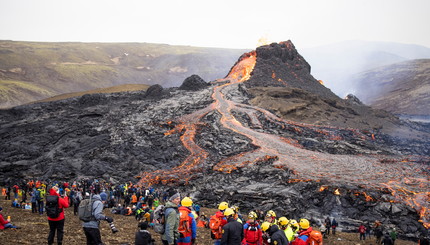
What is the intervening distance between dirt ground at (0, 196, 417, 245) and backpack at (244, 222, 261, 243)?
496cm

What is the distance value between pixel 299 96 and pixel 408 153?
2311cm

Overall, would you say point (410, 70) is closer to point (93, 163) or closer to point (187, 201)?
point (93, 163)

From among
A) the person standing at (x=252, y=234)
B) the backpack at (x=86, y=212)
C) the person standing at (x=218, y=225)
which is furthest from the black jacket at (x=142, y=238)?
the person standing at (x=252, y=234)

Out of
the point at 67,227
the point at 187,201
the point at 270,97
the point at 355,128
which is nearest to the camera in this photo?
the point at 187,201

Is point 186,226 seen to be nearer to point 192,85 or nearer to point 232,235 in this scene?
point 232,235

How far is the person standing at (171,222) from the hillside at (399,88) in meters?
126

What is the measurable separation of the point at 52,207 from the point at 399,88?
16464cm

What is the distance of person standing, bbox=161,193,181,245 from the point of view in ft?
27.8

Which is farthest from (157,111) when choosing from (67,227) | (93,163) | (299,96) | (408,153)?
(67,227)

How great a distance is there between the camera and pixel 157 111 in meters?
55.8

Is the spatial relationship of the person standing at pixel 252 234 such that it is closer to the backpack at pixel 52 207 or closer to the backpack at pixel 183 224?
the backpack at pixel 183 224

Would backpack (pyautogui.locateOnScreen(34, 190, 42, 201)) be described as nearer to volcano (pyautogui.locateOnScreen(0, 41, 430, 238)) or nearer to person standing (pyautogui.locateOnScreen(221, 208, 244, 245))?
person standing (pyautogui.locateOnScreen(221, 208, 244, 245))

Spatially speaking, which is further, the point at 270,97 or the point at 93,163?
the point at 270,97

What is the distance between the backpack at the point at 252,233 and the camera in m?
9.38
